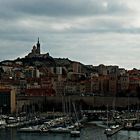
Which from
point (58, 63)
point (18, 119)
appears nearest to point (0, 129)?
point (18, 119)

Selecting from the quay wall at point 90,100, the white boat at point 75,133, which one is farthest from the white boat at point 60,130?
the quay wall at point 90,100

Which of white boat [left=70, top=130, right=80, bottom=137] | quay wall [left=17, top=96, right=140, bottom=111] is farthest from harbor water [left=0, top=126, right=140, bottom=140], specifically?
quay wall [left=17, top=96, right=140, bottom=111]

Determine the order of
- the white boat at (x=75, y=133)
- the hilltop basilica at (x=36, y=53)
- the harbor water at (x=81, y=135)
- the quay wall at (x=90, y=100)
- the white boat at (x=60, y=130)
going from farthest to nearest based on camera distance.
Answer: the hilltop basilica at (x=36, y=53) → the quay wall at (x=90, y=100) → the white boat at (x=60, y=130) → the white boat at (x=75, y=133) → the harbor water at (x=81, y=135)

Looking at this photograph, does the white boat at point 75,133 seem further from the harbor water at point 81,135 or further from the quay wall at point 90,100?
the quay wall at point 90,100

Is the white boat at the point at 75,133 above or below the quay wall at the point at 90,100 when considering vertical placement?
below

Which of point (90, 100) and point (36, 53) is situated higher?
point (36, 53)

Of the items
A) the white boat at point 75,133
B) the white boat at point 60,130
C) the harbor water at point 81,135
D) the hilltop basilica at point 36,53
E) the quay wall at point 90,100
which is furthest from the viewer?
the hilltop basilica at point 36,53

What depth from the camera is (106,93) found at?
190 ft

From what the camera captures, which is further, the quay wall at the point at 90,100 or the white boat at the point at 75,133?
the quay wall at the point at 90,100

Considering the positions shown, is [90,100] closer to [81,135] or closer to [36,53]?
[81,135]

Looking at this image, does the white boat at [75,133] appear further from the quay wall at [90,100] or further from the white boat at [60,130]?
the quay wall at [90,100]

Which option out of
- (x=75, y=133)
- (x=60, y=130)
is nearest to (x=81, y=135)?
(x=75, y=133)

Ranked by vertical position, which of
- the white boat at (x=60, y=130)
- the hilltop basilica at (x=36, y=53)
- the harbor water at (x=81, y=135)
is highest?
the hilltop basilica at (x=36, y=53)

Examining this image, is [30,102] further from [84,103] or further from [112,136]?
[112,136]
